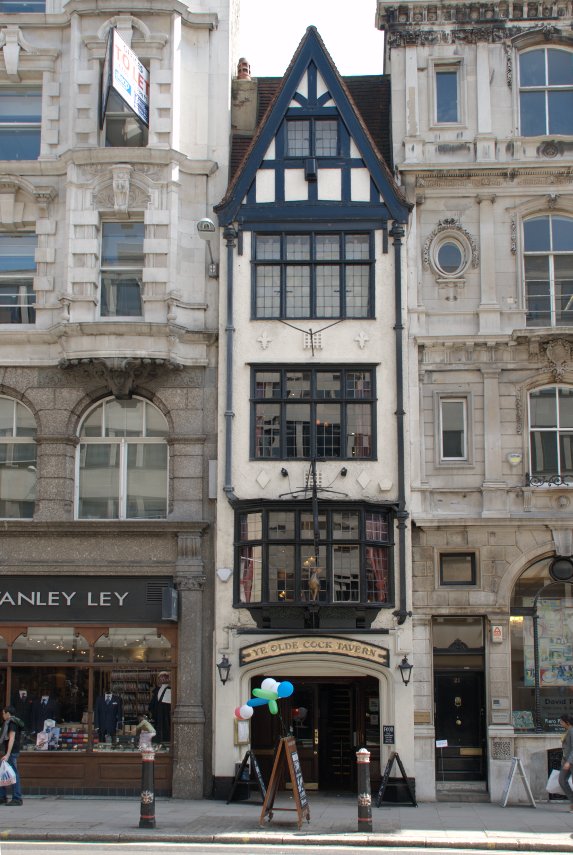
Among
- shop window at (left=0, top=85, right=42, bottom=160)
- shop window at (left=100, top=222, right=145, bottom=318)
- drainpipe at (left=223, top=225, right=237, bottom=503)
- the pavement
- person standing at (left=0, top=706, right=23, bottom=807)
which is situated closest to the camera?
the pavement

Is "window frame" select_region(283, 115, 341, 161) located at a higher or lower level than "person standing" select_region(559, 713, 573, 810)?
higher

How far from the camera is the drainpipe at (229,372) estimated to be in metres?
24.5

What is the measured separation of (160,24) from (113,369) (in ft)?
27.6

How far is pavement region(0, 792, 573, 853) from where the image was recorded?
704 inches

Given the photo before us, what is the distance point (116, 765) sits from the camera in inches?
938

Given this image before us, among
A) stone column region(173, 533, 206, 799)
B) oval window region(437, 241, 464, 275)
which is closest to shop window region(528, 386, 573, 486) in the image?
oval window region(437, 241, 464, 275)

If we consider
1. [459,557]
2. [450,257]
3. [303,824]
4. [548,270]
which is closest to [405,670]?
[459,557]

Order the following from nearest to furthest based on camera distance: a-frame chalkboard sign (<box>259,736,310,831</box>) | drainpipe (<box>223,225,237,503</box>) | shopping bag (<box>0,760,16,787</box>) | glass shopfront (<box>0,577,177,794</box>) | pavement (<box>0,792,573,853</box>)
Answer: pavement (<box>0,792,573,853</box>) → a-frame chalkboard sign (<box>259,736,310,831</box>) → shopping bag (<box>0,760,16,787</box>) → glass shopfront (<box>0,577,177,794</box>) → drainpipe (<box>223,225,237,503</box>)

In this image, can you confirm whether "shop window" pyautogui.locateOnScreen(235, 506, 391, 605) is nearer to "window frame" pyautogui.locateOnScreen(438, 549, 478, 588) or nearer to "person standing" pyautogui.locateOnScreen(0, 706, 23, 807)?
"window frame" pyautogui.locateOnScreen(438, 549, 478, 588)

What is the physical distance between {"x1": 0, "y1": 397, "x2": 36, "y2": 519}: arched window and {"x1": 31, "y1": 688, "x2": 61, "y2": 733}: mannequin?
160 inches

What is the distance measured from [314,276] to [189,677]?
9182 millimetres

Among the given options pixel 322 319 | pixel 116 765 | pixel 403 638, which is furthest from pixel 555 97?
pixel 116 765

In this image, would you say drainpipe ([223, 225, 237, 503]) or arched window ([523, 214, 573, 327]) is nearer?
drainpipe ([223, 225, 237, 503])

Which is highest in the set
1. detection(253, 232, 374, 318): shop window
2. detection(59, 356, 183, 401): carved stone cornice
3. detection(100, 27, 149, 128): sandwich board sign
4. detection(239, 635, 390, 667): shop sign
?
detection(100, 27, 149, 128): sandwich board sign
